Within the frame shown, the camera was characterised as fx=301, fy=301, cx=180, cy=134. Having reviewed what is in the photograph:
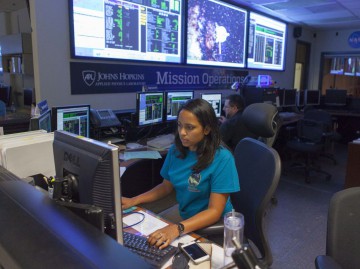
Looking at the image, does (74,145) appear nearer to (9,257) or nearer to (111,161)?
(111,161)

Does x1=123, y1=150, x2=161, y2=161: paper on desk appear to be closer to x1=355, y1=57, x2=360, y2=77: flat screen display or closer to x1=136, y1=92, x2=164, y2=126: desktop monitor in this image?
x1=136, y1=92, x2=164, y2=126: desktop monitor

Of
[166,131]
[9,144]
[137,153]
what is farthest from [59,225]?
[166,131]

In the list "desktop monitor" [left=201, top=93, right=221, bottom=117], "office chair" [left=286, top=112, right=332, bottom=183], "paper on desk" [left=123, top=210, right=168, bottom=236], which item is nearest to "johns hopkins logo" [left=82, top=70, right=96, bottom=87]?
Answer: "desktop monitor" [left=201, top=93, right=221, bottom=117]

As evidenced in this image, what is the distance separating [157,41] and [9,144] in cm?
260

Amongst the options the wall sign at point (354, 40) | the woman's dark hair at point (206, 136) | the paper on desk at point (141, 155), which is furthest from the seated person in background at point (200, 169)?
the wall sign at point (354, 40)

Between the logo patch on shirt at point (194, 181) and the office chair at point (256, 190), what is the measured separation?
0.21 m

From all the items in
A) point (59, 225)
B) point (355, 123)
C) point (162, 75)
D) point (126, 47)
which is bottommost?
point (355, 123)

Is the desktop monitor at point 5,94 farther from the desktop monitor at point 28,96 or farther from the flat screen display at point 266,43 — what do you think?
the flat screen display at point 266,43

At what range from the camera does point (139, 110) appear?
2.81 meters

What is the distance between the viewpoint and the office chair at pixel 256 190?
140 centimetres

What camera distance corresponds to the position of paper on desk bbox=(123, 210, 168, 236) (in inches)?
49.9

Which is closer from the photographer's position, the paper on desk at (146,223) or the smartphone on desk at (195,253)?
the smartphone on desk at (195,253)

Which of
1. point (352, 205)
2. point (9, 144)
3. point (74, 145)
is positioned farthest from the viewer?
point (9, 144)

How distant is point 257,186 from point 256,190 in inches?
0.8
